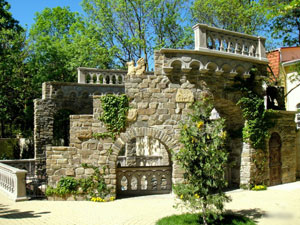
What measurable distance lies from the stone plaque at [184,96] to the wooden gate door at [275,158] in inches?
159

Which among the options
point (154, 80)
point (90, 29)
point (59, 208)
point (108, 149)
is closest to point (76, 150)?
point (108, 149)

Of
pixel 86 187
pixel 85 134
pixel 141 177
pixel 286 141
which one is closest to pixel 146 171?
pixel 141 177

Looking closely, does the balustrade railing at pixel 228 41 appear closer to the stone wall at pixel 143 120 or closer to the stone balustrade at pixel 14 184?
the stone wall at pixel 143 120

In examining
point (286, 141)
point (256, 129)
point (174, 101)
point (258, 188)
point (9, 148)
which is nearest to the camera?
point (174, 101)

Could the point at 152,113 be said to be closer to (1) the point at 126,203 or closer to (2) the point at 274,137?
(1) the point at 126,203

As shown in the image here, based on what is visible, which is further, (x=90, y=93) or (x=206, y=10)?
(x=206, y=10)

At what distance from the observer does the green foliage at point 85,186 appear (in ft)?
30.3

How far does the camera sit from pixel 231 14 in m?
21.6

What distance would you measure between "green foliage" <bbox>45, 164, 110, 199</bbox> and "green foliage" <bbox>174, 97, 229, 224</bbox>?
11.0 ft

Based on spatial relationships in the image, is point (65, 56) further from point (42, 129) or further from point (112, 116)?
point (112, 116)

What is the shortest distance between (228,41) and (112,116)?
15.6ft

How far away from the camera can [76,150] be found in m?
9.44

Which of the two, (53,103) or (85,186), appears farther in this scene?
(53,103)

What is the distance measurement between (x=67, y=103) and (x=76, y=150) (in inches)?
193
